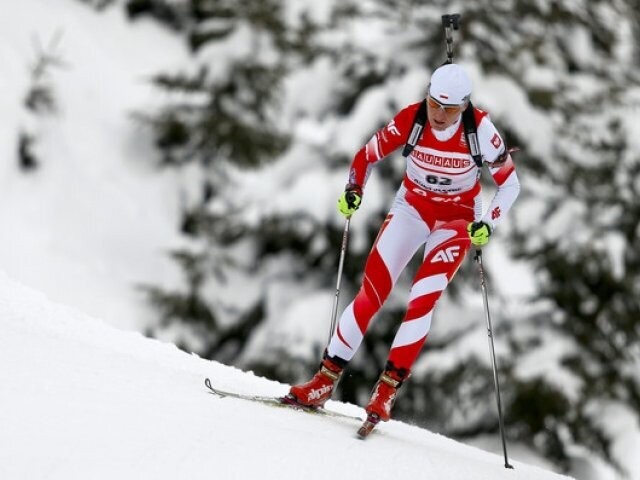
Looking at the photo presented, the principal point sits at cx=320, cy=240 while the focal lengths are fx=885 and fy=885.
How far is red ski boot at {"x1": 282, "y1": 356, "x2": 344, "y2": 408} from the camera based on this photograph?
562cm

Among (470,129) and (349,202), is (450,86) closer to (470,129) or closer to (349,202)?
(470,129)

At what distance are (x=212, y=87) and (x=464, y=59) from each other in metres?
3.69

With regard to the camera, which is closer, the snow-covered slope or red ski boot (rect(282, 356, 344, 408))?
the snow-covered slope

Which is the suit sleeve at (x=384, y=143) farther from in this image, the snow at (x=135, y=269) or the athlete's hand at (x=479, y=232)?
the snow at (x=135, y=269)

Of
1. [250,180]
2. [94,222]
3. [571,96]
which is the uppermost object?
[571,96]

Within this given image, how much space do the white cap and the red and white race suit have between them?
0.29 metres

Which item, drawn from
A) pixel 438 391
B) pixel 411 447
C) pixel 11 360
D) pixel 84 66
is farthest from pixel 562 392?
pixel 84 66

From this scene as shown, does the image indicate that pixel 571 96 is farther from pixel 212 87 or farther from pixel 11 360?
pixel 11 360

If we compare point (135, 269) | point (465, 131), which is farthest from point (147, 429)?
point (135, 269)

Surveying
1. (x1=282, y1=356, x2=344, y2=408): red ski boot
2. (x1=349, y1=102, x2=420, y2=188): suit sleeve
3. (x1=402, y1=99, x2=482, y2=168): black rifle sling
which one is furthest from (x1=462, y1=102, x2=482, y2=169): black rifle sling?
(x1=282, y1=356, x2=344, y2=408): red ski boot

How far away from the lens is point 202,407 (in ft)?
15.9

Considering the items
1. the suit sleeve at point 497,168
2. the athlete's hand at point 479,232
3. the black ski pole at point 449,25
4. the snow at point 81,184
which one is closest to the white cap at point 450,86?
the suit sleeve at point 497,168

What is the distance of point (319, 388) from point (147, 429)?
5.15ft

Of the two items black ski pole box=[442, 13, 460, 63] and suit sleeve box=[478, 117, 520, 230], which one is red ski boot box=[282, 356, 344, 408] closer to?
suit sleeve box=[478, 117, 520, 230]
